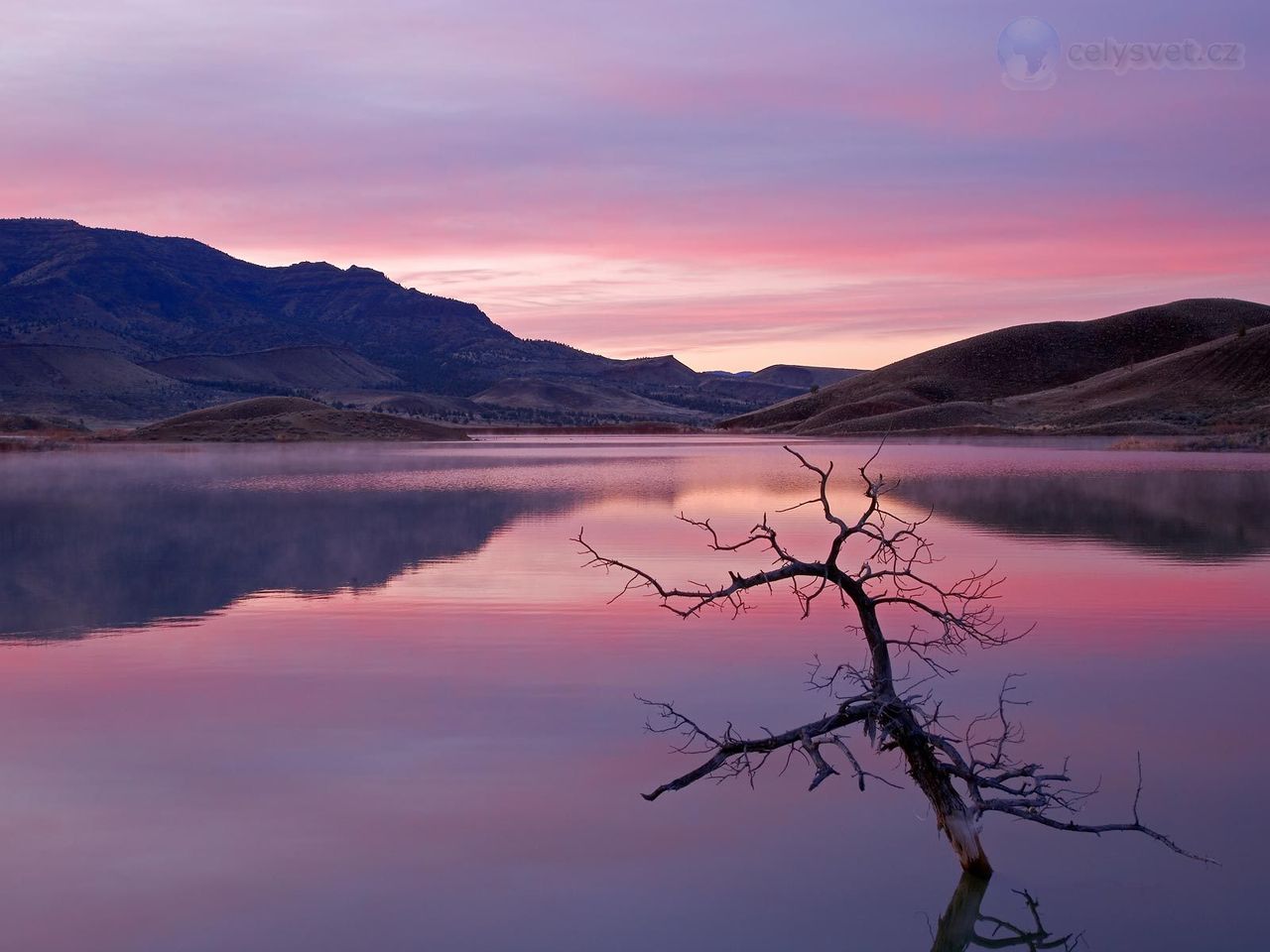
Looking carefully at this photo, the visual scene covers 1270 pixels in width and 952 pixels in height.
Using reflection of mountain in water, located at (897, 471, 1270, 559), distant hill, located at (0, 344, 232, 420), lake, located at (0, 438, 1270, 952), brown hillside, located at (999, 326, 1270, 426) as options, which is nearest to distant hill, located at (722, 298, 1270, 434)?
brown hillside, located at (999, 326, 1270, 426)

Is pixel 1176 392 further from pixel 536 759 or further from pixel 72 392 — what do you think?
pixel 72 392

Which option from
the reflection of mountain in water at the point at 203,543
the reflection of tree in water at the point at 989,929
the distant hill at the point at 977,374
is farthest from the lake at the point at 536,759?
the distant hill at the point at 977,374

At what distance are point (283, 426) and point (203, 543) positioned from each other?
91.6 meters

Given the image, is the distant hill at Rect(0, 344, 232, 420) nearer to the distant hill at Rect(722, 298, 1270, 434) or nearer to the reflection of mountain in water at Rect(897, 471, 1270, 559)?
the distant hill at Rect(722, 298, 1270, 434)

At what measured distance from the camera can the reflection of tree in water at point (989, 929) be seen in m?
7.71

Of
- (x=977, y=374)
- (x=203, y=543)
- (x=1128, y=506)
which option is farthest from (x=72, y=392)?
(x=1128, y=506)

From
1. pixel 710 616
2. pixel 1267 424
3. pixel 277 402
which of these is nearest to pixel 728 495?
pixel 710 616

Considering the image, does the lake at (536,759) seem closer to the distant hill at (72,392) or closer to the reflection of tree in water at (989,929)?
the reflection of tree in water at (989,929)

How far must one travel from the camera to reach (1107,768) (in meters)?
10.5

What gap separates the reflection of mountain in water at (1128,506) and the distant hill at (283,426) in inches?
3036

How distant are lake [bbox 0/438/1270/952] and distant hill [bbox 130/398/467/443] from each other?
9289 centimetres

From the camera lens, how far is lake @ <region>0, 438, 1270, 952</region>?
8.02 m

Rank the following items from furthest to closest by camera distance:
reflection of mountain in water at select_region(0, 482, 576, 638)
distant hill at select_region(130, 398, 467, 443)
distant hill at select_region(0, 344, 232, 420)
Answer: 1. distant hill at select_region(0, 344, 232, 420)
2. distant hill at select_region(130, 398, 467, 443)
3. reflection of mountain in water at select_region(0, 482, 576, 638)

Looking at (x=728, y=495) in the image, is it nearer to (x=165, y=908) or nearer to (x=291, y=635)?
(x=291, y=635)
